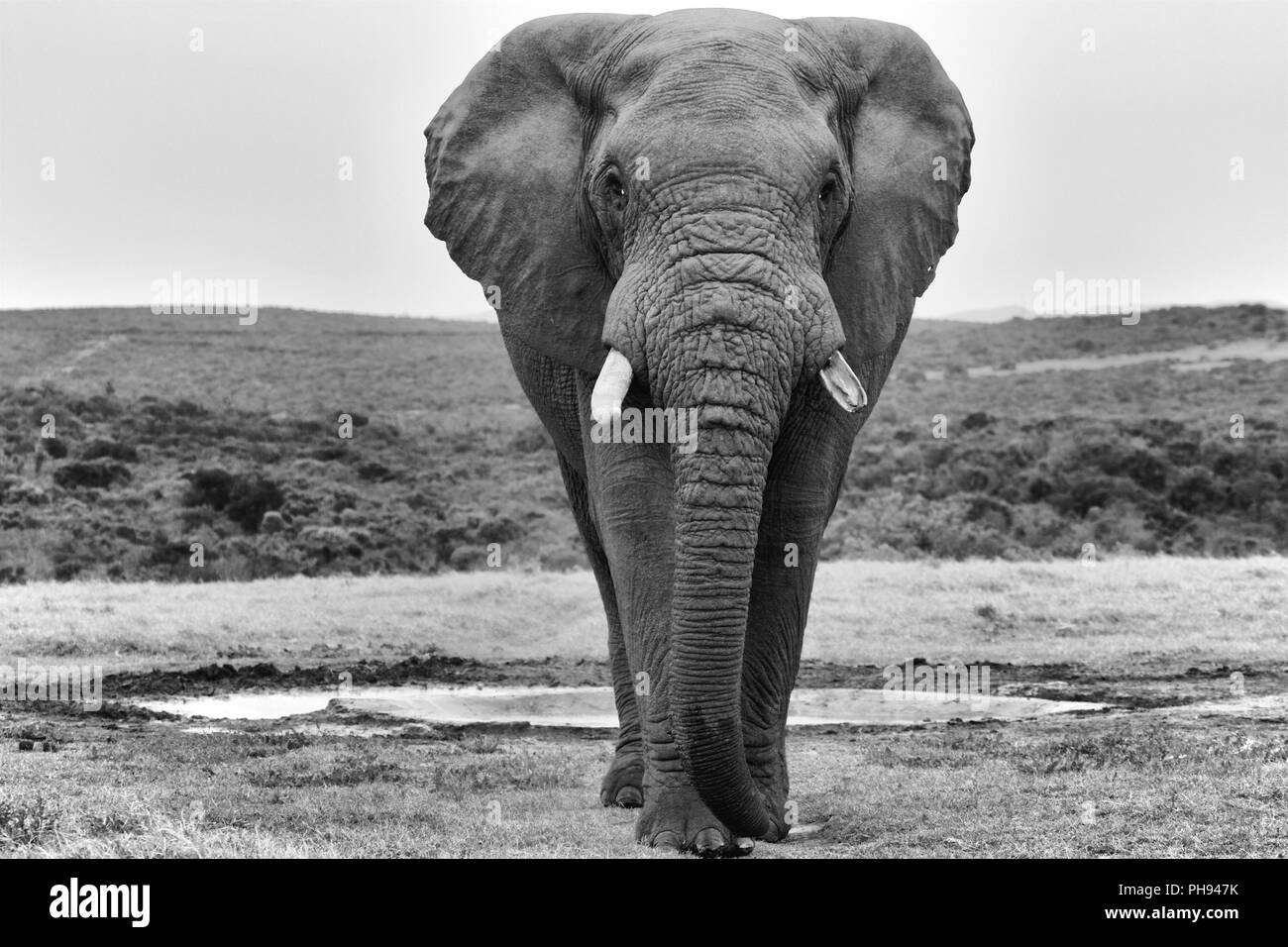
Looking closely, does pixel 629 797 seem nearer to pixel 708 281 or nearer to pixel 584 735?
pixel 584 735

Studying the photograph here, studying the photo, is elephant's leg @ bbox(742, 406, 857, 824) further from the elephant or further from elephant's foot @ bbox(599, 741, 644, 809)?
elephant's foot @ bbox(599, 741, 644, 809)

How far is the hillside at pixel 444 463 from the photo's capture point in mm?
36781

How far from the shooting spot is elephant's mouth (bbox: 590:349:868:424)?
820 cm

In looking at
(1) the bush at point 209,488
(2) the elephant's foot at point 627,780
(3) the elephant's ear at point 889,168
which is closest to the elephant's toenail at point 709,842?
(2) the elephant's foot at point 627,780

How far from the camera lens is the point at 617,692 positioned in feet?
38.5

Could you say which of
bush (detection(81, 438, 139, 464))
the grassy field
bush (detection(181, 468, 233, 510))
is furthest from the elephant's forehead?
bush (detection(81, 438, 139, 464))

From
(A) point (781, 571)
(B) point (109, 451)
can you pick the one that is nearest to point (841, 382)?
(A) point (781, 571)

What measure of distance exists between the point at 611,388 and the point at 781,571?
1.84 m

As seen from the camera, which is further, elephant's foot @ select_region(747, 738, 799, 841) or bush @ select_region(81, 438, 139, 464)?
bush @ select_region(81, 438, 139, 464)

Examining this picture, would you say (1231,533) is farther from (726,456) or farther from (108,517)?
(726,456)

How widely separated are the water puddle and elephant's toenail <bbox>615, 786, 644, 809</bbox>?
485cm

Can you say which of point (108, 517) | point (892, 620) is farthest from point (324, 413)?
point (892, 620)

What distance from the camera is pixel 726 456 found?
26.6 feet

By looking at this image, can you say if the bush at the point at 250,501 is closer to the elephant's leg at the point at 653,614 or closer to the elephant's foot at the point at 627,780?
the elephant's foot at the point at 627,780
